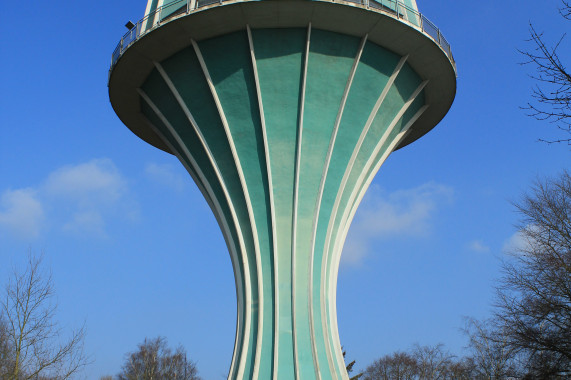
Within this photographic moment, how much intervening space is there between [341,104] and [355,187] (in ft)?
8.91

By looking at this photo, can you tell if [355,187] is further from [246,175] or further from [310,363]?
[310,363]

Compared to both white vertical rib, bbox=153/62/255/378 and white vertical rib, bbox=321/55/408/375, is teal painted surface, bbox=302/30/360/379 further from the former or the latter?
white vertical rib, bbox=153/62/255/378

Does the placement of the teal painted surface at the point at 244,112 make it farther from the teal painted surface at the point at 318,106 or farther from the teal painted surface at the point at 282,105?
the teal painted surface at the point at 318,106

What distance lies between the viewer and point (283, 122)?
16.4m

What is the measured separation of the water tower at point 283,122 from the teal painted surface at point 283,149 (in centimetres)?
3

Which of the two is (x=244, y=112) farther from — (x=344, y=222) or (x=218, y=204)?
(x=344, y=222)

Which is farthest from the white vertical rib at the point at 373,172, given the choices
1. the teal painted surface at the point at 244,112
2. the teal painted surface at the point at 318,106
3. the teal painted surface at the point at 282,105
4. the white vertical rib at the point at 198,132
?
the white vertical rib at the point at 198,132

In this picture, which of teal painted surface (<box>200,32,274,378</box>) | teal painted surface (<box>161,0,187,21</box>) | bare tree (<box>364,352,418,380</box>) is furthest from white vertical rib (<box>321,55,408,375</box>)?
bare tree (<box>364,352,418,380</box>)

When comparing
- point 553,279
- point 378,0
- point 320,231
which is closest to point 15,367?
point 320,231

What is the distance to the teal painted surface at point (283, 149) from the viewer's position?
15695mm

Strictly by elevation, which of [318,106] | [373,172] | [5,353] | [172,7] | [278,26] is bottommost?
[5,353]

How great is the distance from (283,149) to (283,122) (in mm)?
804

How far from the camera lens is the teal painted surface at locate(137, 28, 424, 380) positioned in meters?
15.7

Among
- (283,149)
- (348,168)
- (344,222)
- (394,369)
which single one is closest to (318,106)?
(283,149)
